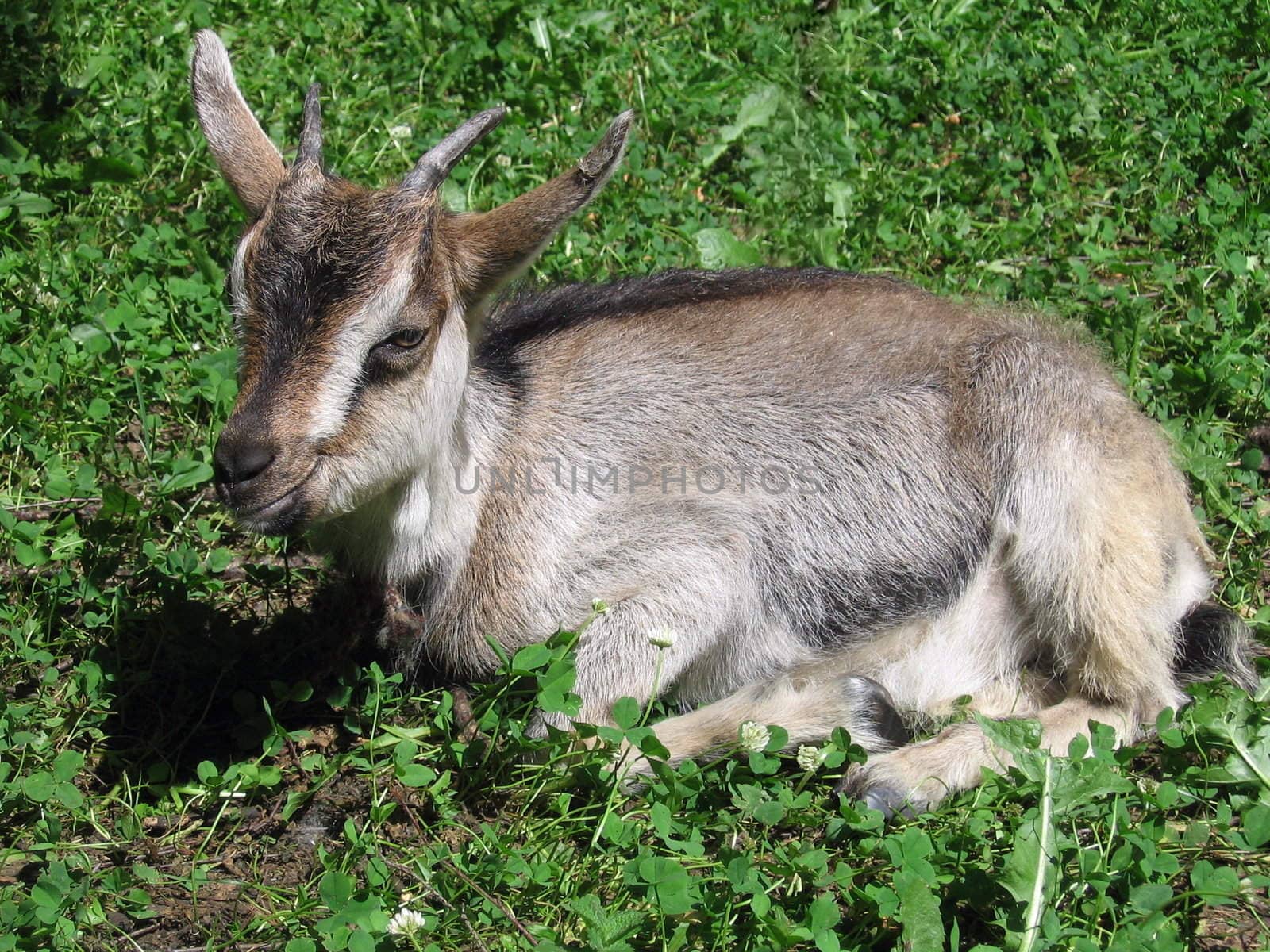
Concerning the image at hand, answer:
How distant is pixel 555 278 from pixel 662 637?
88.2 inches

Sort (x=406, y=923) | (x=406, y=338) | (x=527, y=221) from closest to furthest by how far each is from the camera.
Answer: (x=406, y=923) < (x=406, y=338) < (x=527, y=221)

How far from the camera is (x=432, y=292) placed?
3.63m

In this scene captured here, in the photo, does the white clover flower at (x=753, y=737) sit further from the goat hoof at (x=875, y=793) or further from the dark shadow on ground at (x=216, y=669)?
the dark shadow on ground at (x=216, y=669)

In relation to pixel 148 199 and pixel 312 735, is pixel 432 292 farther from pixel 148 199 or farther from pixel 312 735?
pixel 148 199

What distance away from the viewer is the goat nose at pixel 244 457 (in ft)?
11.0

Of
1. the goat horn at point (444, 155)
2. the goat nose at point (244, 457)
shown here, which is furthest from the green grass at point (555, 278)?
the goat horn at point (444, 155)

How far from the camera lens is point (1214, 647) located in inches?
165

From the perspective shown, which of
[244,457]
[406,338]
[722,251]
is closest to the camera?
[244,457]

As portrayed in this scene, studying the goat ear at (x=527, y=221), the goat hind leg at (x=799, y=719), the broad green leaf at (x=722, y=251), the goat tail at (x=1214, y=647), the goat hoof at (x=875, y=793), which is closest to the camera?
the goat ear at (x=527, y=221)

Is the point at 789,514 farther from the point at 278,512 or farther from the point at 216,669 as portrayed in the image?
the point at 216,669

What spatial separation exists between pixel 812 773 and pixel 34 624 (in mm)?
2398

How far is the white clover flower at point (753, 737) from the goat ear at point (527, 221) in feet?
4.69

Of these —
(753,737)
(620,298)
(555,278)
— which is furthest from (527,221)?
(555,278)

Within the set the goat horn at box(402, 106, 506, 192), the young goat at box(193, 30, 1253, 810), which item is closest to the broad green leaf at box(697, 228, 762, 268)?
the young goat at box(193, 30, 1253, 810)
